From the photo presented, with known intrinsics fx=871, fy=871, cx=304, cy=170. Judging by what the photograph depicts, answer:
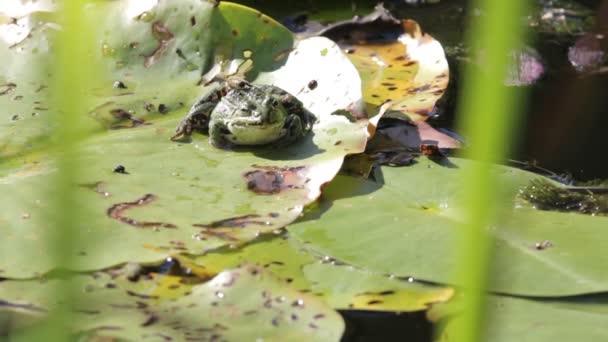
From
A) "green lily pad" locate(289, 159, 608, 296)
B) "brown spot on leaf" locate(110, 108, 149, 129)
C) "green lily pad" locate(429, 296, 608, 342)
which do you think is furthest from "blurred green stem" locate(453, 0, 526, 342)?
"brown spot on leaf" locate(110, 108, 149, 129)

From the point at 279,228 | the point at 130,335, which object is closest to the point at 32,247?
the point at 130,335

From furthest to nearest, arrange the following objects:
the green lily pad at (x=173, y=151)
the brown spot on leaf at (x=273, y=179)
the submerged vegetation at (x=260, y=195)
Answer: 1. the brown spot on leaf at (x=273, y=179)
2. the green lily pad at (x=173, y=151)
3. the submerged vegetation at (x=260, y=195)

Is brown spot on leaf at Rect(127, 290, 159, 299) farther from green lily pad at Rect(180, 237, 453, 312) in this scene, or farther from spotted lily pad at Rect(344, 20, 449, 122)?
spotted lily pad at Rect(344, 20, 449, 122)

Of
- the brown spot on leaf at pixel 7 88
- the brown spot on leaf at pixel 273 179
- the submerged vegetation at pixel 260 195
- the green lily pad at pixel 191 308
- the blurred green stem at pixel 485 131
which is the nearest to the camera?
the blurred green stem at pixel 485 131

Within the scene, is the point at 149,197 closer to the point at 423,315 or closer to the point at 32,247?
the point at 32,247

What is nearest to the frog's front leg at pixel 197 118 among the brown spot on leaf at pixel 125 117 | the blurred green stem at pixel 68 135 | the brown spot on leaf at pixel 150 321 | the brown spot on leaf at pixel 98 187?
the brown spot on leaf at pixel 125 117

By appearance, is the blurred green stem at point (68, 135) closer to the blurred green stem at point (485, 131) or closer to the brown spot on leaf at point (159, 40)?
the blurred green stem at point (485, 131)

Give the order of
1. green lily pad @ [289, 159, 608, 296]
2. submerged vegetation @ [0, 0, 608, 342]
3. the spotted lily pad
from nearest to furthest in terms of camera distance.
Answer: submerged vegetation @ [0, 0, 608, 342], green lily pad @ [289, 159, 608, 296], the spotted lily pad
